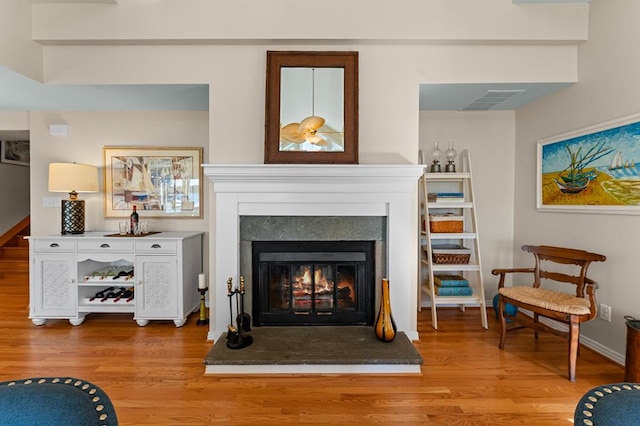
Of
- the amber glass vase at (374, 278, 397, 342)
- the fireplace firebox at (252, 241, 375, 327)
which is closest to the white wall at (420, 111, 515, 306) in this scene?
the fireplace firebox at (252, 241, 375, 327)

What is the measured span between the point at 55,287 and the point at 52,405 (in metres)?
2.62

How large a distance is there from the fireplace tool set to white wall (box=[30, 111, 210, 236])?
1.49 metres

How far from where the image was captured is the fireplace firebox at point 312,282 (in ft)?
8.71

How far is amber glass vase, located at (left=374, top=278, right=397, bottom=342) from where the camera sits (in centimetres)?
233

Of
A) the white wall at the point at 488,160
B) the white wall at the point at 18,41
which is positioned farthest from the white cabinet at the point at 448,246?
the white wall at the point at 18,41

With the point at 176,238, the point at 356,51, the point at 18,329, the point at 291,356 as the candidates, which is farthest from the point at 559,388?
the point at 18,329

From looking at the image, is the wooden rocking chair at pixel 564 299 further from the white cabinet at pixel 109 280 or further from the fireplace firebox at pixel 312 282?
the white cabinet at pixel 109 280

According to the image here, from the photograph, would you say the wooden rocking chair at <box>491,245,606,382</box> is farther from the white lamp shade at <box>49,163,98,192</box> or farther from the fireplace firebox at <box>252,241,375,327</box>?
the white lamp shade at <box>49,163,98,192</box>

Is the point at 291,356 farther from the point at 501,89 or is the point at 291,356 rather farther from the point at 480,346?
the point at 501,89

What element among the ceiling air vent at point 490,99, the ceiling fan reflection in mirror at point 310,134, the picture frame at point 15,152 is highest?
the ceiling air vent at point 490,99

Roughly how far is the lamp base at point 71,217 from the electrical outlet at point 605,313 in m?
4.71

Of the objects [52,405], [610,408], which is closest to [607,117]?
[610,408]

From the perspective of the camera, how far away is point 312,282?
270cm

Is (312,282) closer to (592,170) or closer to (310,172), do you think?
(310,172)
